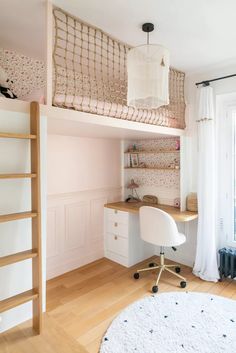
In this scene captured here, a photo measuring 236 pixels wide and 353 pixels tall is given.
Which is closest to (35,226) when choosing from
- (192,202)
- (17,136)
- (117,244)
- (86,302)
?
(17,136)

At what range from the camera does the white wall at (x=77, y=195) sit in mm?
3129

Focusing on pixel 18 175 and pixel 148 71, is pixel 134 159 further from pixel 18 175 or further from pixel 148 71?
pixel 18 175

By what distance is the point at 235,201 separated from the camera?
10.3 ft

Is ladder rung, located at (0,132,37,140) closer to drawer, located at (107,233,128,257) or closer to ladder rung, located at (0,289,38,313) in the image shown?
ladder rung, located at (0,289,38,313)

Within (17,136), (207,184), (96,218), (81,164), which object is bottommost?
(96,218)

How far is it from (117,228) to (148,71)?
2364 millimetres

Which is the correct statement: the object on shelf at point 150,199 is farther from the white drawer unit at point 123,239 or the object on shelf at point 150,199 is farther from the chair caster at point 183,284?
the chair caster at point 183,284

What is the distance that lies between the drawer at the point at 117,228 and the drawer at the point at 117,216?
0.13 ft

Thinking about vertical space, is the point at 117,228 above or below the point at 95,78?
below

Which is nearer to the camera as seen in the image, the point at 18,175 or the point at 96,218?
the point at 18,175

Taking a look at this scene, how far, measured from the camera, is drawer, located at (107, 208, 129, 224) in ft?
11.1

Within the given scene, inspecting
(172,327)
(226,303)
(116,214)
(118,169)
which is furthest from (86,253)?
(226,303)

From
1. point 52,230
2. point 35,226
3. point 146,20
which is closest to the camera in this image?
point 35,226

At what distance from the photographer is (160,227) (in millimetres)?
2775
